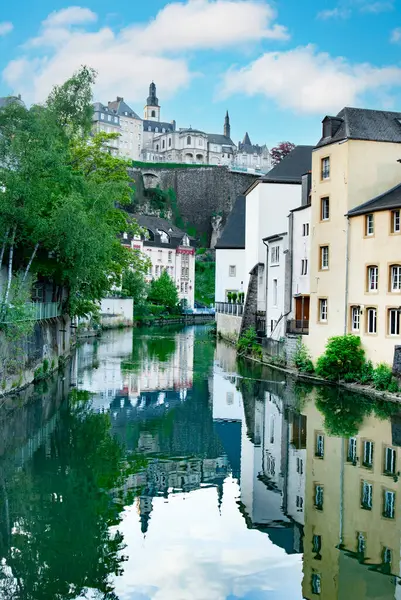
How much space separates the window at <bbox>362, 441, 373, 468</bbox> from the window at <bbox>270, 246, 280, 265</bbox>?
20588 mm

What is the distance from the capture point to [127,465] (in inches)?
629

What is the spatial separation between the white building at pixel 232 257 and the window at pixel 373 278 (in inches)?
1162

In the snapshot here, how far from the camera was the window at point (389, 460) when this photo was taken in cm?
1605

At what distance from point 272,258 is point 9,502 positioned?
2831 cm

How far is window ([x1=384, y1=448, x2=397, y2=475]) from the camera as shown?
16047mm

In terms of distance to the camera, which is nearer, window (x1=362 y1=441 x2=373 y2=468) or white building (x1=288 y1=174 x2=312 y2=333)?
window (x1=362 y1=441 x2=373 y2=468)

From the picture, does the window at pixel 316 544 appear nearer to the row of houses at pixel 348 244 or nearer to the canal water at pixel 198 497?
the canal water at pixel 198 497

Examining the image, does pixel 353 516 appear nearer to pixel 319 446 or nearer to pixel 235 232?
pixel 319 446

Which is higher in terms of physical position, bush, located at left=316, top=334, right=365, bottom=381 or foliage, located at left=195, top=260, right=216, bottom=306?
foliage, located at left=195, top=260, right=216, bottom=306

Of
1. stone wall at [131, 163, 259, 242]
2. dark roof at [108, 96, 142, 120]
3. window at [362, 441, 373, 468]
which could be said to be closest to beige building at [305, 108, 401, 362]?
window at [362, 441, 373, 468]

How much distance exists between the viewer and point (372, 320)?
27.6m

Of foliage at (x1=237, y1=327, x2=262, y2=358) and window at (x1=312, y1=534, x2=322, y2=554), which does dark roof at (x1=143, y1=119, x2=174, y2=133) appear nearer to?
foliage at (x1=237, y1=327, x2=262, y2=358)

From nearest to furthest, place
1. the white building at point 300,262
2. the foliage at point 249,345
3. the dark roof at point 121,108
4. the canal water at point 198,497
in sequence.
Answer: the canal water at point 198,497, the white building at point 300,262, the foliage at point 249,345, the dark roof at point 121,108

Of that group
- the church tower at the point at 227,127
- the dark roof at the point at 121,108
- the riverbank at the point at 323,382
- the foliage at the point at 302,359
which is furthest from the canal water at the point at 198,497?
the church tower at the point at 227,127
